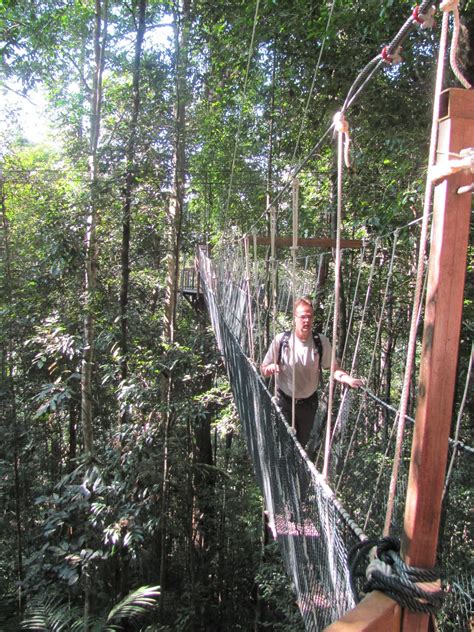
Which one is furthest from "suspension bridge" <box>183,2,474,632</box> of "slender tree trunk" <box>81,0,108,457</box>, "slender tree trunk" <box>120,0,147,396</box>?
"slender tree trunk" <box>120,0,147,396</box>

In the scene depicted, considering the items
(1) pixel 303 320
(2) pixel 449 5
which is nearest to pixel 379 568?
(2) pixel 449 5

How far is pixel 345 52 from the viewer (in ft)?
8.58

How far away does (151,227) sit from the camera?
14.4ft

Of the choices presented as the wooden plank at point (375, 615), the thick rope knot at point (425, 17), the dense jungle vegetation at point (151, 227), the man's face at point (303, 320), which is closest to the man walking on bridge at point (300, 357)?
the man's face at point (303, 320)

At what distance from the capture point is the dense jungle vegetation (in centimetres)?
270

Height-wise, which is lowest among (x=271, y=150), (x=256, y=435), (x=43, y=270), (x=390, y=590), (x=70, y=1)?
(x=256, y=435)

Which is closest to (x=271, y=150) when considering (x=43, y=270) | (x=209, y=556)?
(x=43, y=270)

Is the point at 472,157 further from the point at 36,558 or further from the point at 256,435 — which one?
the point at 36,558

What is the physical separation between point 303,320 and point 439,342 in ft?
3.87

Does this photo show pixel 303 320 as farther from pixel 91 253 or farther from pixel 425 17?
pixel 91 253

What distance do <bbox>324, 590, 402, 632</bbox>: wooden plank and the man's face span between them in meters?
1.21


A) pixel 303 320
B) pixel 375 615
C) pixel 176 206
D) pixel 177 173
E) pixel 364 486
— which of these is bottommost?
pixel 364 486

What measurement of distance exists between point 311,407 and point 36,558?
255 centimetres

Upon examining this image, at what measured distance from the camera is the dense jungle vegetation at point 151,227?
2.70 meters
